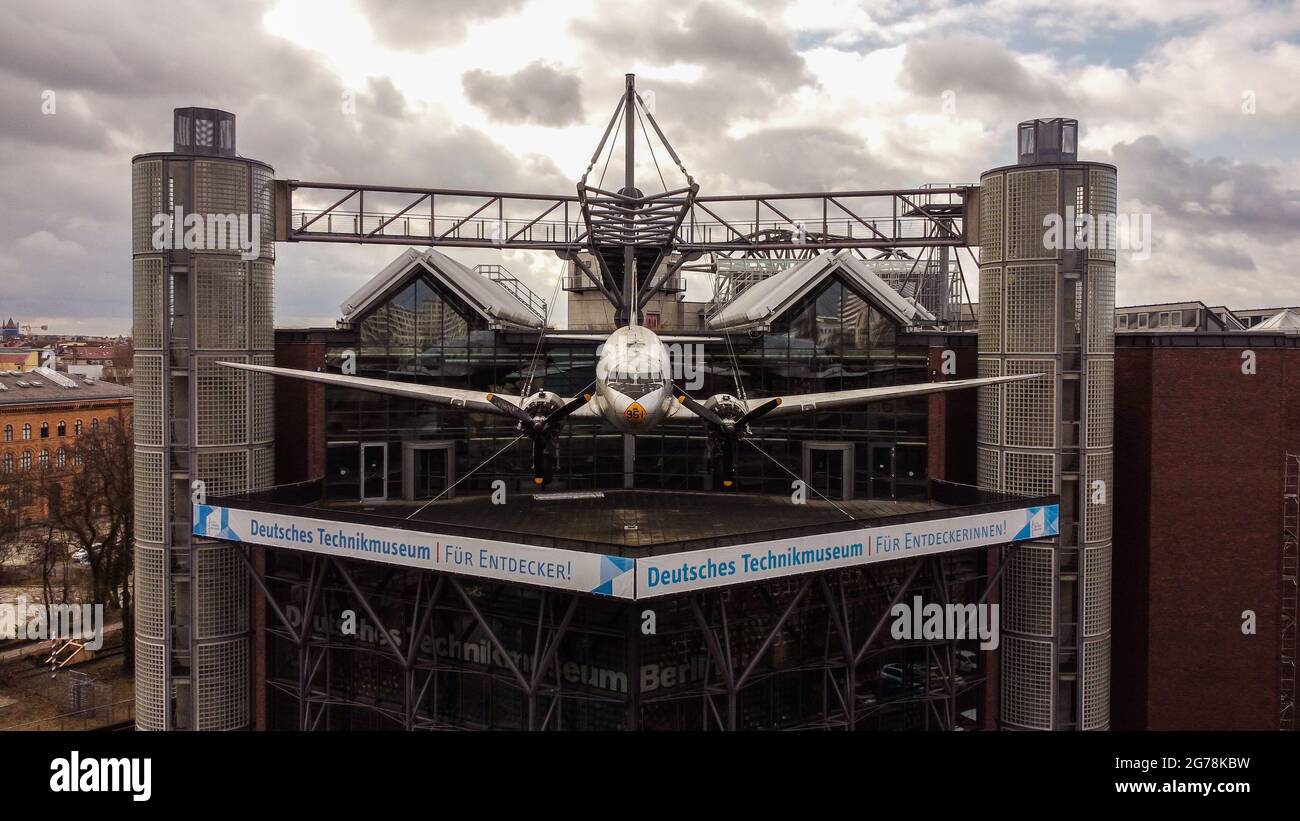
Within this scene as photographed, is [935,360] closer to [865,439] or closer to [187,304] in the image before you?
[865,439]

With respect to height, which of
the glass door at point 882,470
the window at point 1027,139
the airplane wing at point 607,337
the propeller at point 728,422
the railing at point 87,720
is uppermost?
the window at point 1027,139

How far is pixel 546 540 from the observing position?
76.8 feet

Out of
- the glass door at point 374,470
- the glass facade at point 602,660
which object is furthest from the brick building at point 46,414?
the glass facade at point 602,660

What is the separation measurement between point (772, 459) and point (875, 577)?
710 centimetres

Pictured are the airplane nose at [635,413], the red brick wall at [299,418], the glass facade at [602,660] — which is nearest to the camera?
the glass facade at [602,660]

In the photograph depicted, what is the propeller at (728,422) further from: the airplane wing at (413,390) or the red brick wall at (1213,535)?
the red brick wall at (1213,535)

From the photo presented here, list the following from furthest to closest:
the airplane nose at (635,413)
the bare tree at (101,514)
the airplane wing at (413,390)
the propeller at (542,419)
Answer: the bare tree at (101,514) < the airplane wing at (413,390) < the propeller at (542,419) < the airplane nose at (635,413)

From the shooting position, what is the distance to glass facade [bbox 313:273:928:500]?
34750 millimetres

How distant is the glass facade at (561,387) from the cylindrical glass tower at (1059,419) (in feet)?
14.0

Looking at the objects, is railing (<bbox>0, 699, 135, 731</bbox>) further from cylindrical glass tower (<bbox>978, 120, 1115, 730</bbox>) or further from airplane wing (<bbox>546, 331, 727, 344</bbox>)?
cylindrical glass tower (<bbox>978, 120, 1115, 730</bbox>)

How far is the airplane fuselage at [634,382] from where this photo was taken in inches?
1041

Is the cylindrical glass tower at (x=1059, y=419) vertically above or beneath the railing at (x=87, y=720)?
above

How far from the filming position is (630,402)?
2630cm

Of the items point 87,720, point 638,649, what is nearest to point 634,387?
point 638,649
